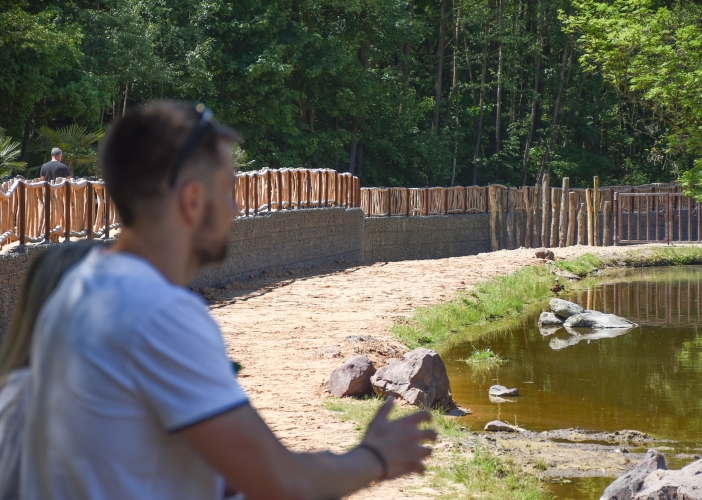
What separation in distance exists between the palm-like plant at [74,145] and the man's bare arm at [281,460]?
794 inches

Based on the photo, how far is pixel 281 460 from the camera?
1.60 meters

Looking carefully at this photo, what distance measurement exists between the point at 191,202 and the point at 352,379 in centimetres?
736

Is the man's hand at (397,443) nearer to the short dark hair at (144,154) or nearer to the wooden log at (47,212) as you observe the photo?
the short dark hair at (144,154)

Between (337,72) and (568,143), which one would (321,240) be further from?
(568,143)

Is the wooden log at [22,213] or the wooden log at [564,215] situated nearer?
the wooden log at [22,213]

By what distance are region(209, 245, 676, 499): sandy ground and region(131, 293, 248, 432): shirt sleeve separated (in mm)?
4671

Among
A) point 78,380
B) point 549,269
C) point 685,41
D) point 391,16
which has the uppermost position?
point 391,16

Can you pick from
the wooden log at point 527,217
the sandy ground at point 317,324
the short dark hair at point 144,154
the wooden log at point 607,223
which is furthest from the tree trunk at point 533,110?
the short dark hair at point 144,154

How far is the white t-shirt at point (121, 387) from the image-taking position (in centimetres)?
148

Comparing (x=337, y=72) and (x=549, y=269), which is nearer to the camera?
(x=549, y=269)

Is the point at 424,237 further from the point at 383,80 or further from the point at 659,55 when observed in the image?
the point at 383,80

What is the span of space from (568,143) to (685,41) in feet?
71.3

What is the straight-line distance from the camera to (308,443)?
7113mm

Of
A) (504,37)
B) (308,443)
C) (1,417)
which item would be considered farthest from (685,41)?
(1,417)
